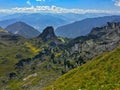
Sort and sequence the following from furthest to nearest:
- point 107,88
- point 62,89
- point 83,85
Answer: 1. point 62,89
2. point 83,85
3. point 107,88

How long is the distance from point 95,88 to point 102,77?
734 inches

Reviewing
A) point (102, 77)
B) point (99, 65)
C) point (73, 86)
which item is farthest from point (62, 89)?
point (99, 65)

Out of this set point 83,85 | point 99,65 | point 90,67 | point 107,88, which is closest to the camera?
point 107,88

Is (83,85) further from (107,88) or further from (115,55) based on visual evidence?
(115,55)

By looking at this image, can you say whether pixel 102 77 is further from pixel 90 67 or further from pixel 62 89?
pixel 90 67

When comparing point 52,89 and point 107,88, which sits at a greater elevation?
point 107,88

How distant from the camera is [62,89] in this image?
141 m

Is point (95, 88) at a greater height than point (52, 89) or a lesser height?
greater

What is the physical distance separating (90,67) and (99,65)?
11.2m

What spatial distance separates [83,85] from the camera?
426 feet

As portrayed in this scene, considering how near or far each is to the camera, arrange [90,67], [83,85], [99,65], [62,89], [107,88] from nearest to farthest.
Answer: [107,88] < [83,85] < [62,89] < [99,65] < [90,67]

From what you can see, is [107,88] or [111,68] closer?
[107,88]

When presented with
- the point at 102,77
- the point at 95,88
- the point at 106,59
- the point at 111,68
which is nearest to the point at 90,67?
the point at 106,59

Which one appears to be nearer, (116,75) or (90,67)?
(116,75)
